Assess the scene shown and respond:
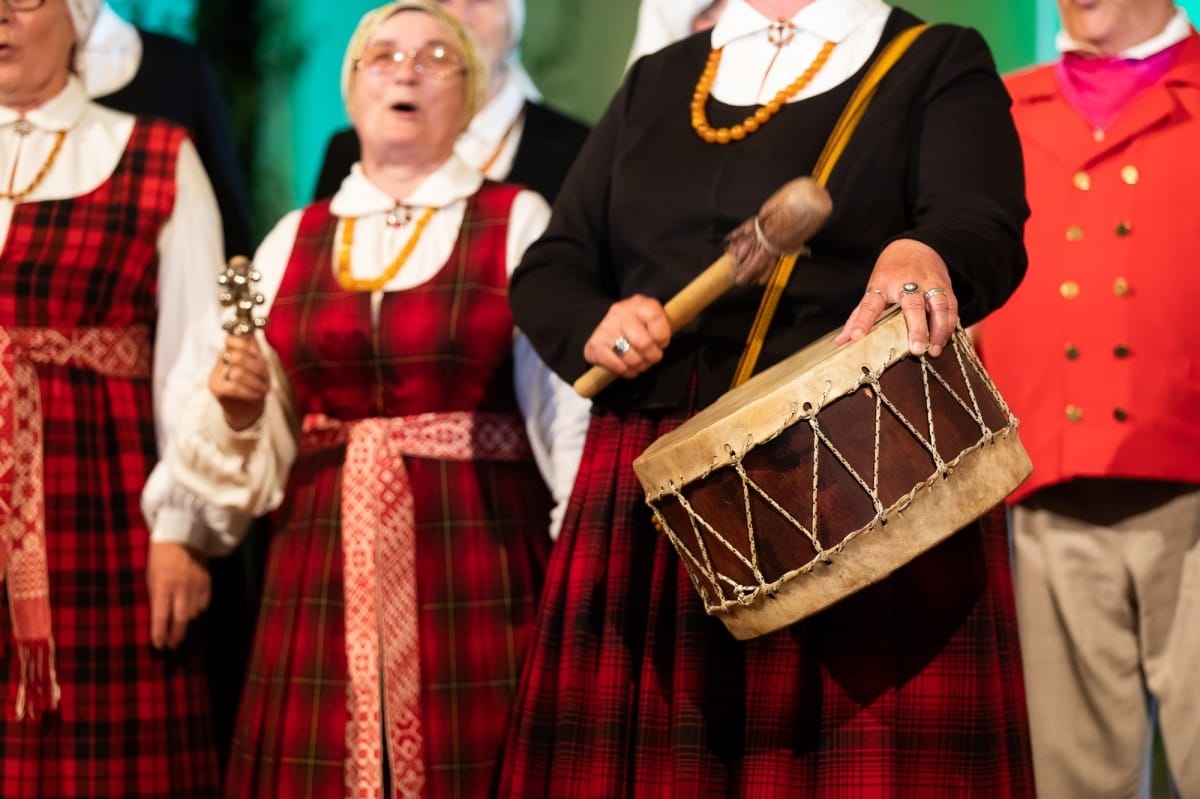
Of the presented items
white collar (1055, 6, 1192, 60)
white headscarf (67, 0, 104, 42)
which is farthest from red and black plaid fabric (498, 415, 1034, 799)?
white headscarf (67, 0, 104, 42)

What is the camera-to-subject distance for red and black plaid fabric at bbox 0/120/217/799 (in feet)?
9.82

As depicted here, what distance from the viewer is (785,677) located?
6.92 feet

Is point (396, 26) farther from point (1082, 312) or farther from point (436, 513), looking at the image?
point (1082, 312)

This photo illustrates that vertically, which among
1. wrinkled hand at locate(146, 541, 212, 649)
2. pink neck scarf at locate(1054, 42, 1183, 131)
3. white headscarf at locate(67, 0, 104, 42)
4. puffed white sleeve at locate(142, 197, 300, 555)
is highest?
→ white headscarf at locate(67, 0, 104, 42)

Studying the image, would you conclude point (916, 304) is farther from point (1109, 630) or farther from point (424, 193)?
point (424, 193)

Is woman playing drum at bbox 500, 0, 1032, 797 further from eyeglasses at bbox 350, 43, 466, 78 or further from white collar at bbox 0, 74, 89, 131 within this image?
white collar at bbox 0, 74, 89, 131

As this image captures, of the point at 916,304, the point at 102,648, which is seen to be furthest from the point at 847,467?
the point at 102,648

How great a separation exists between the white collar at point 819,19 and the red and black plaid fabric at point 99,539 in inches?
53.8

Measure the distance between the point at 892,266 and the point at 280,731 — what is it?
1.41 metres

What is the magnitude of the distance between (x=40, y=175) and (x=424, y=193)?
0.83 metres

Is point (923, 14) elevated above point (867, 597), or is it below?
above

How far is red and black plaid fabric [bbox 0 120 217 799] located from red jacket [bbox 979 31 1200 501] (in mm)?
1656

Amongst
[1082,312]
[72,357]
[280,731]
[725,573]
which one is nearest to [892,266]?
[725,573]

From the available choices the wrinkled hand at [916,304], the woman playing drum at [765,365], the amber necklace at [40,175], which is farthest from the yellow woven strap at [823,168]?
the amber necklace at [40,175]
